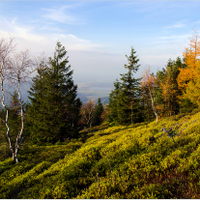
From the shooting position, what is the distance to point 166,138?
809 centimetres

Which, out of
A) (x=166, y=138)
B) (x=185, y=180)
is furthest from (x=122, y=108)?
(x=185, y=180)

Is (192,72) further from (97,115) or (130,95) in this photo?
(97,115)

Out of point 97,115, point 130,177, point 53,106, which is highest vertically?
point 53,106

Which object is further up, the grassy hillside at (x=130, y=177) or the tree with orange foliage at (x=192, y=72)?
the tree with orange foliage at (x=192, y=72)

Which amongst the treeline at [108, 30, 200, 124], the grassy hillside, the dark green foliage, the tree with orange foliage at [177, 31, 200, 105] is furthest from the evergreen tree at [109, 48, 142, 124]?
the dark green foliage

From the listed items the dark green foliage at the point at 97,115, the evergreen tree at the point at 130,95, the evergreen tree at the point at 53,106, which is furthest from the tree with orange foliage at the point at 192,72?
the dark green foliage at the point at 97,115

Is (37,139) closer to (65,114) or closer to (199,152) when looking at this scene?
(65,114)

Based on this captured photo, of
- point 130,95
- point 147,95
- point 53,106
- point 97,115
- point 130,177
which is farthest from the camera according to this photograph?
point 97,115

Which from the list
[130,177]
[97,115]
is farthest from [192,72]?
[97,115]

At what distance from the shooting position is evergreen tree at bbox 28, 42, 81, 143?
2066 cm

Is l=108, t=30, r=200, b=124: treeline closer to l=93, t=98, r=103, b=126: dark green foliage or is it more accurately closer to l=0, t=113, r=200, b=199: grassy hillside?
l=0, t=113, r=200, b=199: grassy hillside

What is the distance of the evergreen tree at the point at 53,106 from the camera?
67.8 ft

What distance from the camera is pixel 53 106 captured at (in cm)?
2086

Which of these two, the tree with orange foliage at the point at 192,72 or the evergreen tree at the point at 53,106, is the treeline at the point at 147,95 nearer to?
the tree with orange foliage at the point at 192,72
